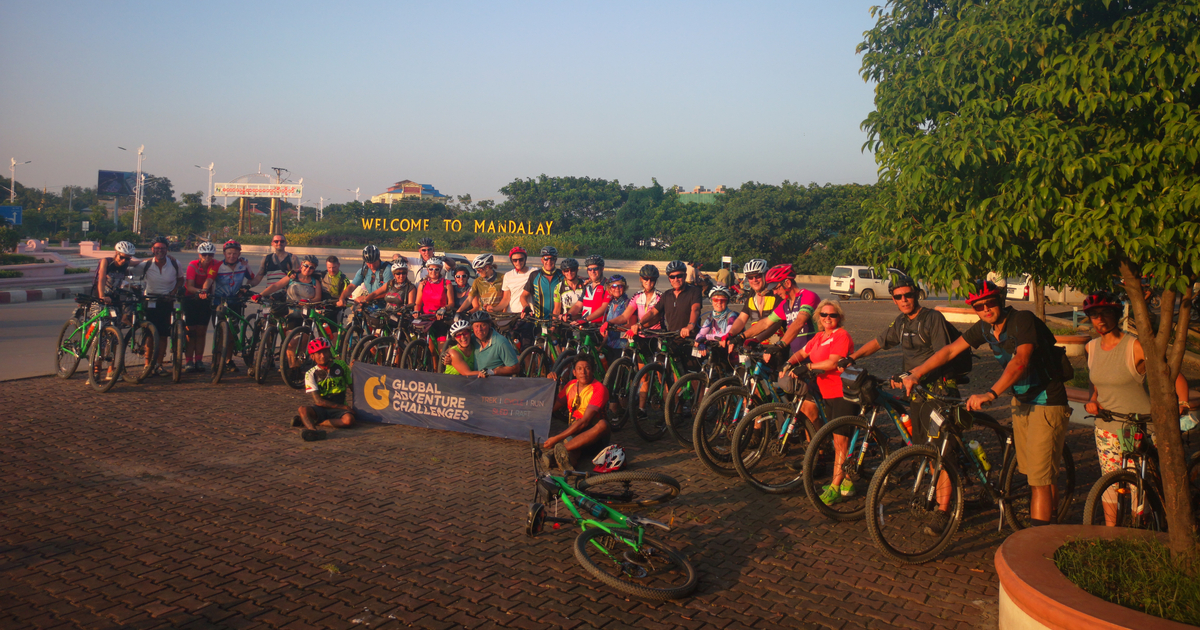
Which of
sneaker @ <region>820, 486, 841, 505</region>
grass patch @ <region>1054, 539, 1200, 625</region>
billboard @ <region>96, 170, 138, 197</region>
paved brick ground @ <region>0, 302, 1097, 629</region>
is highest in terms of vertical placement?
billboard @ <region>96, 170, 138, 197</region>

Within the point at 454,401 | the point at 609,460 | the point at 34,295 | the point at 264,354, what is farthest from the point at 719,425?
the point at 34,295

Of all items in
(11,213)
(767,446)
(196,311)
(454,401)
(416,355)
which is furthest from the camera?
(11,213)

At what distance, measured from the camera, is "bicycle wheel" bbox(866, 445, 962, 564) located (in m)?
4.89

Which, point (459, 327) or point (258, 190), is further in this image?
point (258, 190)

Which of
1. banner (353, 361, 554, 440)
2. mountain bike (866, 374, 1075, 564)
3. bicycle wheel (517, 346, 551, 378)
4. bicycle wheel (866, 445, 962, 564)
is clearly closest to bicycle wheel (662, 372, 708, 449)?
banner (353, 361, 554, 440)

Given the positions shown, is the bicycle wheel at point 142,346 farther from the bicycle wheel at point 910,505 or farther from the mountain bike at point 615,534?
the bicycle wheel at point 910,505

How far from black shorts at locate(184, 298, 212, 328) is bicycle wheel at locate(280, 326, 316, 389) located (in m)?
1.44

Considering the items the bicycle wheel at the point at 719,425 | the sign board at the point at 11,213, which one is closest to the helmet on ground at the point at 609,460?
the bicycle wheel at the point at 719,425

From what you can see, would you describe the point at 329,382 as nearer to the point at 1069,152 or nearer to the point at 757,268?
the point at 757,268

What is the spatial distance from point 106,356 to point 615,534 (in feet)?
24.9

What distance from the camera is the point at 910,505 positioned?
199 inches

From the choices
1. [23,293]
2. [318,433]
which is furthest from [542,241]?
[318,433]

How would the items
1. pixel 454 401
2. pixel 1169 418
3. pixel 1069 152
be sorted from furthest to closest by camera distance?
pixel 454 401 < pixel 1069 152 < pixel 1169 418

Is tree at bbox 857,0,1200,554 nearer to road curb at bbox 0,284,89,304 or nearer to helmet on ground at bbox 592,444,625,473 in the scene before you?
helmet on ground at bbox 592,444,625,473
